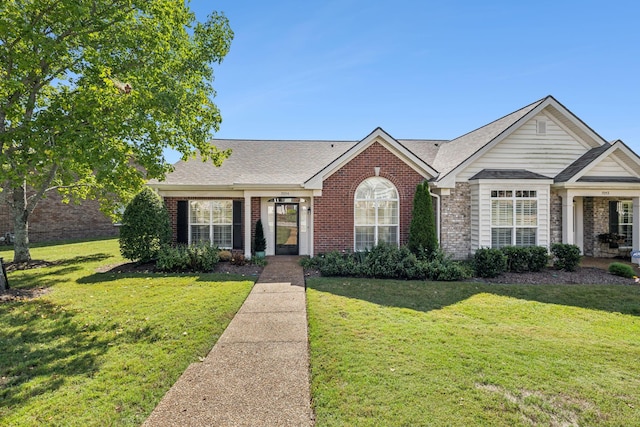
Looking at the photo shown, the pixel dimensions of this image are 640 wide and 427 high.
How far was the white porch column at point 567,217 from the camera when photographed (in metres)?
11.9

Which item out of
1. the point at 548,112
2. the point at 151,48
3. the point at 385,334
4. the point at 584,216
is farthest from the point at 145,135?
the point at 584,216

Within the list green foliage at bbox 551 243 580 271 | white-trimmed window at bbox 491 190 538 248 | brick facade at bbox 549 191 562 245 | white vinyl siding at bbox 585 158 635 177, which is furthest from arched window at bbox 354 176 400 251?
white vinyl siding at bbox 585 158 635 177

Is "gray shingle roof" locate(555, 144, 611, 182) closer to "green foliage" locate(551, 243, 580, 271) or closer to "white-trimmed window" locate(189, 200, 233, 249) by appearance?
"green foliage" locate(551, 243, 580, 271)

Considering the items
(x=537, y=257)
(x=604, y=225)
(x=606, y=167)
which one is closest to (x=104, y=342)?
(x=537, y=257)

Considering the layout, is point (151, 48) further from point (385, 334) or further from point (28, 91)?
point (385, 334)

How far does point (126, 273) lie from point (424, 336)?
401 inches

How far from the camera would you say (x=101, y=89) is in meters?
8.48

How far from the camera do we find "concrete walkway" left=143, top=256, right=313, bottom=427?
345 cm

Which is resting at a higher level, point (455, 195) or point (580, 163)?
point (580, 163)

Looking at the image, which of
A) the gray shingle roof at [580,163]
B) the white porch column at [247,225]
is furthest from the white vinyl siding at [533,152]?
the white porch column at [247,225]

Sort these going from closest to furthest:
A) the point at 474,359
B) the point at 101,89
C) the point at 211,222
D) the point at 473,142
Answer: the point at 474,359 → the point at 101,89 → the point at 211,222 → the point at 473,142

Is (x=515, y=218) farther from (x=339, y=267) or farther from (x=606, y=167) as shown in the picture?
(x=339, y=267)

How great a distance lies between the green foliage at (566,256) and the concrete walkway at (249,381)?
9987 mm

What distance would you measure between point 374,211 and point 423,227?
2118 millimetres
